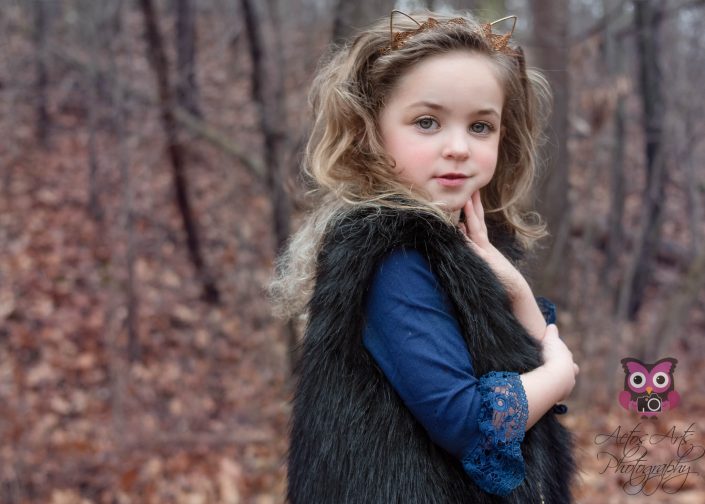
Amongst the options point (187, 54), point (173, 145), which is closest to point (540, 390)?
point (173, 145)

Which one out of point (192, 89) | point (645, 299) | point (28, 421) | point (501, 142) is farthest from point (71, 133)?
point (501, 142)

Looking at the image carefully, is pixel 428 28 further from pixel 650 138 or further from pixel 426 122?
pixel 650 138

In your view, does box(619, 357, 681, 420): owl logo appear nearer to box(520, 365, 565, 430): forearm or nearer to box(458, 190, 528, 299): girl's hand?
box(520, 365, 565, 430): forearm

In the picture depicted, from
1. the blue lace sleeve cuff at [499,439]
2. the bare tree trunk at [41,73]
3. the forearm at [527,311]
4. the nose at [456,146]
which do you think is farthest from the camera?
the bare tree trunk at [41,73]

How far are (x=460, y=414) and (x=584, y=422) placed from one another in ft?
13.9

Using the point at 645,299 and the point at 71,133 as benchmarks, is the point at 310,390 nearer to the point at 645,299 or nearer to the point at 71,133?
the point at 645,299

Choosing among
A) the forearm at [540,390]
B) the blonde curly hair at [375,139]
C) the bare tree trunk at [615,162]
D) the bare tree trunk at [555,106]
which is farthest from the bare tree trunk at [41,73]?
the forearm at [540,390]

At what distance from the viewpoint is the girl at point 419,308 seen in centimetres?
151

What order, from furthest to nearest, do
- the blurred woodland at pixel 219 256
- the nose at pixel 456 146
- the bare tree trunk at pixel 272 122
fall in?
the bare tree trunk at pixel 272 122 → the blurred woodland at pixel 219 256 → the nose at pixel 456 146

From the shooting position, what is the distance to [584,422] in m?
5.27

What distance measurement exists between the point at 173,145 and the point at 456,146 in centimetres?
558

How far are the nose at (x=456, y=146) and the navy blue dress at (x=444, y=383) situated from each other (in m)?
0.29

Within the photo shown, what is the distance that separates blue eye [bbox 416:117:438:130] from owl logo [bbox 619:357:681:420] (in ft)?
2.48

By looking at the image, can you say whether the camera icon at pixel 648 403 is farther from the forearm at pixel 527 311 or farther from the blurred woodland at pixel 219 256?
the blurred woodland at pixel 219 256
